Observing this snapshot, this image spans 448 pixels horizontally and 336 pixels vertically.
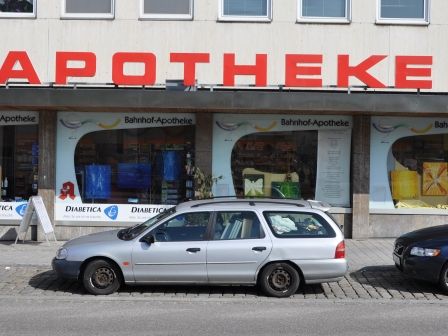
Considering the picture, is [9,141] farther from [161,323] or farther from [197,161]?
[161,323]

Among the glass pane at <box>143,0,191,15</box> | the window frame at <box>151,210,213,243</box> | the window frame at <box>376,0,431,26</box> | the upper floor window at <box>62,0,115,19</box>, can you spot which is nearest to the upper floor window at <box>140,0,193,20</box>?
the glass pane at <box>143,0,191,15</box>

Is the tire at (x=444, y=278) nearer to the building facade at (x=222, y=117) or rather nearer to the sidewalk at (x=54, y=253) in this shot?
the sidewalk at (x=54, y=253)

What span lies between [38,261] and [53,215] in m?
2.90

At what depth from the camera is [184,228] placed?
9328 mm

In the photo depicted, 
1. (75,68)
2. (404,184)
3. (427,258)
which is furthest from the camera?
(404,184)

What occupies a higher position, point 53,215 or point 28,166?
point 28,166

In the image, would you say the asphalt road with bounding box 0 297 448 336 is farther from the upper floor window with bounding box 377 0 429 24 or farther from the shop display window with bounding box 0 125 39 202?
the upper floor window with bounding box 377 0 429 24

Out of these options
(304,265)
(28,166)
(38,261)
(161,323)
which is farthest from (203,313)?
(28,166)

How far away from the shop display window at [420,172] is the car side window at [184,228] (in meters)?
7.13

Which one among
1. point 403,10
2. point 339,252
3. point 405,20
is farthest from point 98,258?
point 403,10

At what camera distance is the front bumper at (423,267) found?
9.40 m

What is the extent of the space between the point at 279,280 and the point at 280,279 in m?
0.02

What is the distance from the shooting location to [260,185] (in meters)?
15.1

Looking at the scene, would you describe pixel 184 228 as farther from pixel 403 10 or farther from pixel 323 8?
pixel 403 10
